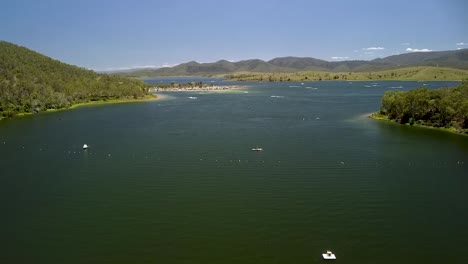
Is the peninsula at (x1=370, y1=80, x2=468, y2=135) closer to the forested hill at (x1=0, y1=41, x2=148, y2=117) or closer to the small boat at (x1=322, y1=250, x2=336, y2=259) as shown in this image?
the small boat at (x1=322, y1=250, x2=336, y2=259)

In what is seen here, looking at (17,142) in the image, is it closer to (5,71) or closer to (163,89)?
(5,71)

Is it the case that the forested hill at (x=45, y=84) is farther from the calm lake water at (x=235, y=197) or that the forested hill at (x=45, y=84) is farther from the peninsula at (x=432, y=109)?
the peninsula at (x=432, y=109)

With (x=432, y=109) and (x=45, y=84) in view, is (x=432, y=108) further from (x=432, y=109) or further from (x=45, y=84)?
(x=45, y=84)

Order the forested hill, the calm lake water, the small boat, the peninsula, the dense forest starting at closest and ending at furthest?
1. the small boat
2. the calm lake water
3. the peninsula
4. the dense forest
5. the forested hill

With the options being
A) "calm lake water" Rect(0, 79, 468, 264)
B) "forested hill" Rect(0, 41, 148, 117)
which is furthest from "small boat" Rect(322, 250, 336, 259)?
"forested hill" Rect(0, 41, 148, 117)

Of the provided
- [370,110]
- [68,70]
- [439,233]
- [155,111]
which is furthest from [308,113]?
[68,70]

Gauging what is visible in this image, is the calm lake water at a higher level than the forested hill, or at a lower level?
lower

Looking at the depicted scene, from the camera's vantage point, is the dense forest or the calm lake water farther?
the dense forest
